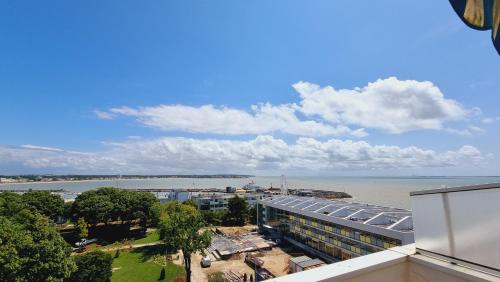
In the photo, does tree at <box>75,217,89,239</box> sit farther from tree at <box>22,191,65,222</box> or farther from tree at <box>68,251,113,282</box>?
tree at <box>68,251,113,282</box>

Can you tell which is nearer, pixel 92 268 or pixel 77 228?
pixel 92 268

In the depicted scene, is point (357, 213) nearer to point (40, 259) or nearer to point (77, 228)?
point (40, 259)

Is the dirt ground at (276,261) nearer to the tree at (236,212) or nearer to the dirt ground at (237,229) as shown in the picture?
the dirt ground at (237,229)

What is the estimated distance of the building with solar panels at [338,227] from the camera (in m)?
16.7

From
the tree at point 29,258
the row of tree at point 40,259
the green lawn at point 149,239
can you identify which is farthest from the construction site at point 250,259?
the tree at point 29,258

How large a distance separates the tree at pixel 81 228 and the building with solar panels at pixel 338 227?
1873cm

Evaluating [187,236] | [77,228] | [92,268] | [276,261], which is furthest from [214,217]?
[92,268]

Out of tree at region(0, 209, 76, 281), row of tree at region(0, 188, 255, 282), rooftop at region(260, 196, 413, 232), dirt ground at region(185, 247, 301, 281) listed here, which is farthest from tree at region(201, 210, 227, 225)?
tree at region(0, 209, 76, 281)

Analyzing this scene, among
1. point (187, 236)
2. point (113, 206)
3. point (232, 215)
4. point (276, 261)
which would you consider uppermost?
point (113, 206)

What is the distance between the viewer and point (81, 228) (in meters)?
29.2

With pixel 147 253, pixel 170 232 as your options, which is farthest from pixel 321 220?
pixel 147 253

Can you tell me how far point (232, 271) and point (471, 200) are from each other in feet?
71.4

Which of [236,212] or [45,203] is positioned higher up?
[45,203]

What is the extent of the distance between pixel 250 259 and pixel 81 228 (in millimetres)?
18241
